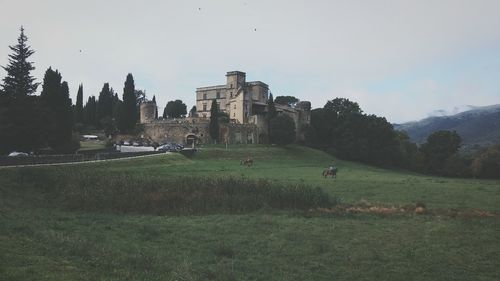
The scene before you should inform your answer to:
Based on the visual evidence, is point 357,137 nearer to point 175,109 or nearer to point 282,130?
point 282,130

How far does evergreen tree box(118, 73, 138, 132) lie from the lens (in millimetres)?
85656

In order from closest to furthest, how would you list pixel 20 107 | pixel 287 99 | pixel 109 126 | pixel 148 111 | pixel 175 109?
pixel 20 107 < pixel 109 126 < pixel 148 111 < pixel 175 109 < pixel 287 99

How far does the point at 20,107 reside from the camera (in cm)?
4778

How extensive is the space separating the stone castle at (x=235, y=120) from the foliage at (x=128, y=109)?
202 inches

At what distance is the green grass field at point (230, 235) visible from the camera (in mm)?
13727

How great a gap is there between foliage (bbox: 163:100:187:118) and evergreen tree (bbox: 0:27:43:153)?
7092cm

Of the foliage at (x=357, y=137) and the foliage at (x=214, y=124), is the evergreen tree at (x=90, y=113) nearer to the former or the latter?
the foliage at (x=214, y=124)

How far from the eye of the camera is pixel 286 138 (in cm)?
8181

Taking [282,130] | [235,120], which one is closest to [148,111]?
[235,120]

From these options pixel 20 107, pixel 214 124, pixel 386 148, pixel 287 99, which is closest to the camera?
pixel 20 107

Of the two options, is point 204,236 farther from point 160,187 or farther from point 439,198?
point 439,198

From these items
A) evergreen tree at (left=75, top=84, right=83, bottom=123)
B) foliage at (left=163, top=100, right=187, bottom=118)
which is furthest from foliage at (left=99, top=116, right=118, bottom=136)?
foliage at (left=163, top=100, right=187, bottom=118)

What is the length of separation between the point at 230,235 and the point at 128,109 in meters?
71.2

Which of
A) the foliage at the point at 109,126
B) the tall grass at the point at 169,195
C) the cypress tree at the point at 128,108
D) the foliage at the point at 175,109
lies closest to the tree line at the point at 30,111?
the tall grass at the point at 169,195
